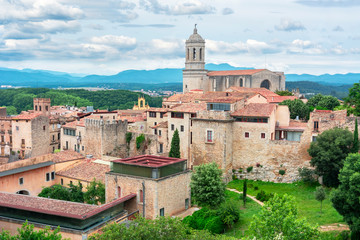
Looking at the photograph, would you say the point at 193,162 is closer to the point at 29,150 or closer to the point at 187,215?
the point at 187,215

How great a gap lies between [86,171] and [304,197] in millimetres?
23283

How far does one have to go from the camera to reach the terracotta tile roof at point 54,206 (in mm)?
25844

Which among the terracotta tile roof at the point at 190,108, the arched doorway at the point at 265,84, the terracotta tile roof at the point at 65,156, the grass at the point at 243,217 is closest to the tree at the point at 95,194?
the terracotta tile roof at the point at 65,156

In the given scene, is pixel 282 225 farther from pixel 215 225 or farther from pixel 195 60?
pixel 195 60

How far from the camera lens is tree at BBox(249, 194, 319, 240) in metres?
21.4

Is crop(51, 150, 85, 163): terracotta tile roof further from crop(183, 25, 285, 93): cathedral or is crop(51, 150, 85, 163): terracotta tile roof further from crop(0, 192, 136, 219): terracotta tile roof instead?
crop(183, 25, 285, 93): cathedral

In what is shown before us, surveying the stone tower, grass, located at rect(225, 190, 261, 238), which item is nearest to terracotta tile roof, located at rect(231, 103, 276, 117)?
grass, located at rect(225, 190, 261, 238)

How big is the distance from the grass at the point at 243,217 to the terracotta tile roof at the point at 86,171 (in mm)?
13847

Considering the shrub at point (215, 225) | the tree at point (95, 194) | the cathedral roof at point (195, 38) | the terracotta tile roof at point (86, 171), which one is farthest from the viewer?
the cathedral roof at point (195, 38)

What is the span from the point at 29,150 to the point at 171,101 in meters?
25.7

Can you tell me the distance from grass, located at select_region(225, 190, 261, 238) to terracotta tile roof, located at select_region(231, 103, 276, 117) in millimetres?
10101

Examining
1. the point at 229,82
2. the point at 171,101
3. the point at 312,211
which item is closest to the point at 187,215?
the point at 312,211

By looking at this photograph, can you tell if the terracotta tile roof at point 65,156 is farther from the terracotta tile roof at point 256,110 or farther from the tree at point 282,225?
the tree at point 282,225

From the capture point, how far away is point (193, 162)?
48.1 m
